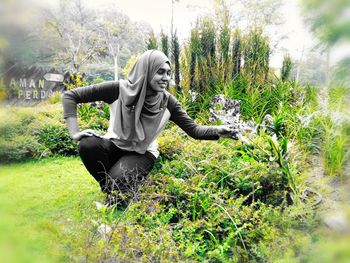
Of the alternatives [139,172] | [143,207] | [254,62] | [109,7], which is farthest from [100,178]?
[109,7]

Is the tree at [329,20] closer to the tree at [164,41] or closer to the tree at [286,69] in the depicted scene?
the tree at [286,69]

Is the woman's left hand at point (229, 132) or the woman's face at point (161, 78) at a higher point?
the woman's face at point (161, 78)

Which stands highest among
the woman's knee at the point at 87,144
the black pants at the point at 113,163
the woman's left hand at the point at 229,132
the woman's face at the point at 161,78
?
the woman's face at the point at 161,78

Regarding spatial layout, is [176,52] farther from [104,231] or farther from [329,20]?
[329,20]

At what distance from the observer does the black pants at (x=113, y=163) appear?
1.97m

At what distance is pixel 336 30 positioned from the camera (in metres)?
0.32

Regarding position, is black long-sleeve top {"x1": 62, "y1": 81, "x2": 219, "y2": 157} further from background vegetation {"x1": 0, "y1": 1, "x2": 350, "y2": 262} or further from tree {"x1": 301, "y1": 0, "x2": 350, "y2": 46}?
tree {"x1": 301, "y1": 0, "x2": 350, "y2": 46}

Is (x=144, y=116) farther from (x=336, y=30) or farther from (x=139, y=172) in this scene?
(x=336, y=30)

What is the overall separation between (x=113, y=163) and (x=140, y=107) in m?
0.48

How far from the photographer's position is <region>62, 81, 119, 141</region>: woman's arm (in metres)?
1.96

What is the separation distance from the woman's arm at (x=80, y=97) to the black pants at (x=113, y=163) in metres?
0.09

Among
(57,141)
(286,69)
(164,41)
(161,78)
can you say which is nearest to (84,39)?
(164,41)

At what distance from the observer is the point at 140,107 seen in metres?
1.94

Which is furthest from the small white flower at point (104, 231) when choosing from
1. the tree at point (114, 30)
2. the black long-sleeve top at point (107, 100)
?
the tree at point (114, 30)
